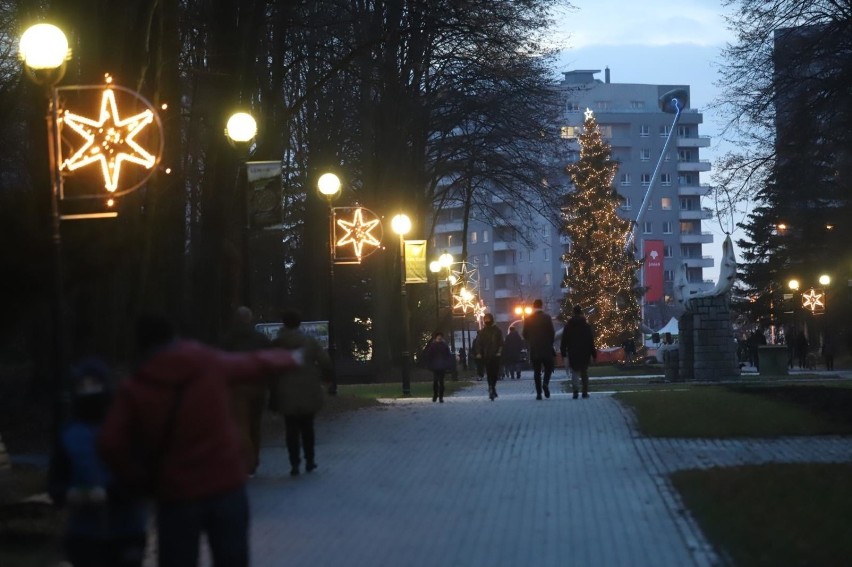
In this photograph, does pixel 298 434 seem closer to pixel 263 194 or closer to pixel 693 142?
pixel 263 194

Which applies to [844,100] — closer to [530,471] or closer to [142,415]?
[530,471]

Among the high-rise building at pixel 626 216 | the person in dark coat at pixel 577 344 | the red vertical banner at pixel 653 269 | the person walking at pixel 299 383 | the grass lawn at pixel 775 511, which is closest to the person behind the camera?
the grass lawn at pixel 775 511

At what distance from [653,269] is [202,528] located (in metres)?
92.6

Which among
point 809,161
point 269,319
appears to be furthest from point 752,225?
point 809,161

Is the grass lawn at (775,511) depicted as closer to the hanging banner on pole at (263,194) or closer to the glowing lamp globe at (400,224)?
the hanging banner on pole at (263,194)

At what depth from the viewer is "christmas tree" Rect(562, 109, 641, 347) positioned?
8638cm

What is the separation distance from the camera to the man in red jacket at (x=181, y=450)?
632 centimetres

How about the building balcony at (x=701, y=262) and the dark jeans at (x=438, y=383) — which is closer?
the dark jeans at (x=438, y=383)

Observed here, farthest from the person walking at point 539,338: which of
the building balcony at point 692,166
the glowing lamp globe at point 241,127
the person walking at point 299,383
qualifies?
the building balcony at point 692,166

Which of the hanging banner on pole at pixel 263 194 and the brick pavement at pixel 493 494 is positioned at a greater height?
the hanging banner on pole at pixel 263 194

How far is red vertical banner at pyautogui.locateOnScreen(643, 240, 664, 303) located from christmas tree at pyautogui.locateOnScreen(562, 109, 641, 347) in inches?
276

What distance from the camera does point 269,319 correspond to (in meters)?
50.7

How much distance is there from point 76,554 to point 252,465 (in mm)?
8160

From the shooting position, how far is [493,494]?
13742mm
